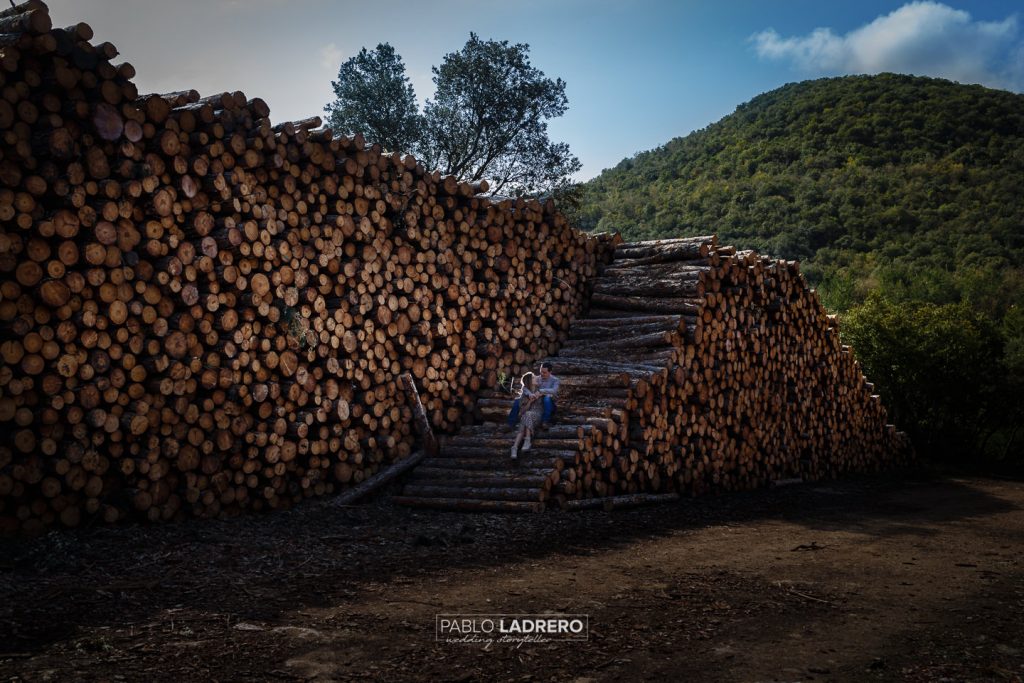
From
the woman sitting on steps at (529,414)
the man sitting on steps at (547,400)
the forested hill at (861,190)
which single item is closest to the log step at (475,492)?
the woman sitting on steps at (529,414)

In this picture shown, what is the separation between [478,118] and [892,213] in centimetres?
1888

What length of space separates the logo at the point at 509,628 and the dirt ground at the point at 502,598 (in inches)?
3.1

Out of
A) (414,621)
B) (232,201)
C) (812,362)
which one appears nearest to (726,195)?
(812,362)

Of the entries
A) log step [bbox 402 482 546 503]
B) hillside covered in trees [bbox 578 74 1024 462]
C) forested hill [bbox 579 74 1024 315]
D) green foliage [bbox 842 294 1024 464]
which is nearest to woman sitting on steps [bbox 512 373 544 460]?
log step [bbox 402 482 546 503]

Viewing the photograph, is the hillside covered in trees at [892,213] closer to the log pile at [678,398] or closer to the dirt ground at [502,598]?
the log pile at [678,398]

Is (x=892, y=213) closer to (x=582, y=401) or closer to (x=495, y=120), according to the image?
(x=495, y=120)

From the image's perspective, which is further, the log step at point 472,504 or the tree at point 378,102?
the tree at point 378,102

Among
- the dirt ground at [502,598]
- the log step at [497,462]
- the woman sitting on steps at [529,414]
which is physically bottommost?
the dirt ground at [502,598]

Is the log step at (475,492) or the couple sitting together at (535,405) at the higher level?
the couple sitting together at (535,405)

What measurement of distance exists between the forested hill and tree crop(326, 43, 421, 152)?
255 inches

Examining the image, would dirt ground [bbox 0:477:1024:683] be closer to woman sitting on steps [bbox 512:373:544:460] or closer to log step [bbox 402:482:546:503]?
log step [bbox 402:482:546:503]

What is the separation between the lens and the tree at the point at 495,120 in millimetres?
22969

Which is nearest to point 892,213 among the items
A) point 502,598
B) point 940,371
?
point 940,371

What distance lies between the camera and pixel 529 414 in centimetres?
838
